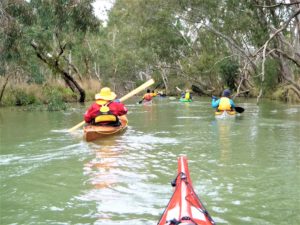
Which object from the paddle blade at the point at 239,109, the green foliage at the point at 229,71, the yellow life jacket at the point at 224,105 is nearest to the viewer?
the yellow life jacket at the point at 224,105

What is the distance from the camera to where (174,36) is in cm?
4053

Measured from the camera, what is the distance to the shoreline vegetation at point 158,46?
15.1 m

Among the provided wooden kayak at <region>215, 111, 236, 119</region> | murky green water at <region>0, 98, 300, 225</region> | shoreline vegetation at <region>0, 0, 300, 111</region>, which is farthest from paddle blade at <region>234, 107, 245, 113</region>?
murky green water at <region>0, 98, 300, 225</region>

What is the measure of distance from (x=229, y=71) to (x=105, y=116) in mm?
27211

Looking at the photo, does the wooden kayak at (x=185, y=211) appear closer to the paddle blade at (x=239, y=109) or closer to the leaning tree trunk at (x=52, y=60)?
the paddle blade at (x=239, y=109)

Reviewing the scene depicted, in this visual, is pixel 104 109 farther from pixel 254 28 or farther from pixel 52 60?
pixel 52 60

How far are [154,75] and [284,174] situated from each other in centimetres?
4944

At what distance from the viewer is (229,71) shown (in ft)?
125

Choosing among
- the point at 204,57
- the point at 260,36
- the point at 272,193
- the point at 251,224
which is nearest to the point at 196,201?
the point at 251,224

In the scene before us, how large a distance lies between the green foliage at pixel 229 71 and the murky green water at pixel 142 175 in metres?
24.2

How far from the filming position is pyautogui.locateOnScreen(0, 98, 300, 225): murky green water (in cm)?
584

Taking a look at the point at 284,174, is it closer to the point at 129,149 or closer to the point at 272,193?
the point at 272,193

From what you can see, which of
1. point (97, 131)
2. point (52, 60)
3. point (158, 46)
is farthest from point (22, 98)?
Result: point (158, 46)

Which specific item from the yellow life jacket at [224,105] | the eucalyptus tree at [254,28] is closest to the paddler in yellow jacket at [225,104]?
the yellow life jacket at [224,105]
